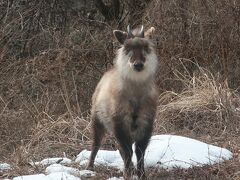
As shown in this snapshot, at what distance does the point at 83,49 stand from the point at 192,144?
382 cm

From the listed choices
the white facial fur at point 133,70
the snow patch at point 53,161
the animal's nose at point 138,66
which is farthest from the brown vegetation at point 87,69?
the animal's nose at point 138,66

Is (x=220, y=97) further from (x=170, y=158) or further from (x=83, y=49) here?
(x=83, y=49)

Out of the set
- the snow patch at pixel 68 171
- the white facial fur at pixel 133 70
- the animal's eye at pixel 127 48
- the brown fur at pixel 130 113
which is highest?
the animal's eye at pixel 127 48

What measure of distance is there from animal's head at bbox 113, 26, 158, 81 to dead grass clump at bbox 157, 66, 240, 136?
2042mm

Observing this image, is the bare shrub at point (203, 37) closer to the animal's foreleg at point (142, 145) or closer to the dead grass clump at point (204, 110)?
the dead grass clump at point (204, 110)

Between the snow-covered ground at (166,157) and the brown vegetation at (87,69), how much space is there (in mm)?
267

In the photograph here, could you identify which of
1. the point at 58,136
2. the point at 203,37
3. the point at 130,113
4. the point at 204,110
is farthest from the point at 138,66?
the point at 203,37

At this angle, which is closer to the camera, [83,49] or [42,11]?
[83,49]

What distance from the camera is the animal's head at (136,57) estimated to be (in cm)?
575

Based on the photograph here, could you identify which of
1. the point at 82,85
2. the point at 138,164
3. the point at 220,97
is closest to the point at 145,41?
the point at 138,164

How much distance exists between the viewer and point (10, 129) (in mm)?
7988

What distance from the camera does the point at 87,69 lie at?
9.84m

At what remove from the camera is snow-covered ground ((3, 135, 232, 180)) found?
6145 mm

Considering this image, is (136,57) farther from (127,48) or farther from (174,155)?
(174,155)
